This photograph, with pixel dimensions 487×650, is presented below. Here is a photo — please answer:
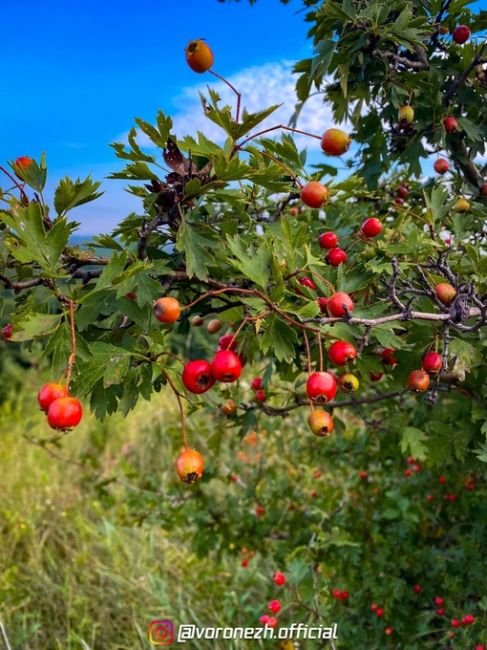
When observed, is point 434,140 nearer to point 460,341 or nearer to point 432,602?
point 460,341

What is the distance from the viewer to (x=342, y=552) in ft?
9.42

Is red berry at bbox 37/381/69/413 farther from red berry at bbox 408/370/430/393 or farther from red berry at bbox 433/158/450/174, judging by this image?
red berry at bbox 433/158/450/174

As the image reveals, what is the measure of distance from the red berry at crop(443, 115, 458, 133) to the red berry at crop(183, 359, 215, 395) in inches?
54.3

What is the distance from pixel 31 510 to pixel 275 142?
4149 mm

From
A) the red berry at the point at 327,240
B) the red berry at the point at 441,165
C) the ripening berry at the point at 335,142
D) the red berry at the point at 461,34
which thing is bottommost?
the red berry at the point at 327,240

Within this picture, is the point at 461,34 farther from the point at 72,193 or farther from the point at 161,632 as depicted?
the point at 161,632

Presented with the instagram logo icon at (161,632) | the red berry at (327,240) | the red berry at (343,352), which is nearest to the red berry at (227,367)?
the red berry at (343,352)

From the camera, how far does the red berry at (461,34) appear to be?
2.21m

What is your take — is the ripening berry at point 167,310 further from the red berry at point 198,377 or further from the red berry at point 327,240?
the red berry at point 327,240

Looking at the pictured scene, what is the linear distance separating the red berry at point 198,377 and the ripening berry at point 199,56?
32.2 inches

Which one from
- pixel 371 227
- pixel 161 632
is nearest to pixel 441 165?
pixel 371 227

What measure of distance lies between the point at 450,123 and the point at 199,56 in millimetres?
1019

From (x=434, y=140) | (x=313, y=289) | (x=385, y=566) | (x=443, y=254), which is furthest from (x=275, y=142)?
(x=385, y=566)

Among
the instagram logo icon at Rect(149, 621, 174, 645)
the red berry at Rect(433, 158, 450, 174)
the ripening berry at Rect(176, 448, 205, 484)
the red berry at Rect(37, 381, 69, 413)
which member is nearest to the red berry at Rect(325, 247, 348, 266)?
the ripening berry at Rect(176, 448, 205, 484)
